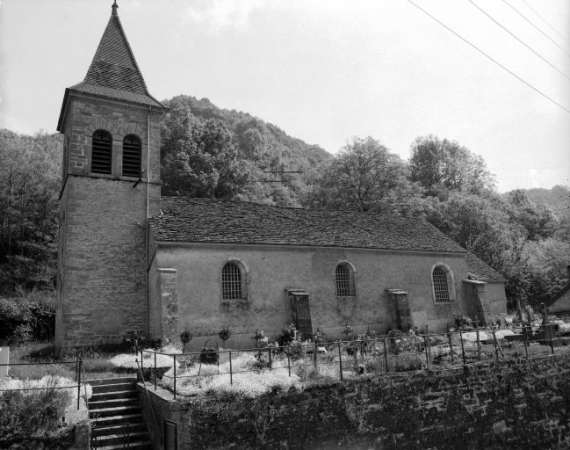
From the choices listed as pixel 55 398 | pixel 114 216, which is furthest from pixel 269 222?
pixel 55 398

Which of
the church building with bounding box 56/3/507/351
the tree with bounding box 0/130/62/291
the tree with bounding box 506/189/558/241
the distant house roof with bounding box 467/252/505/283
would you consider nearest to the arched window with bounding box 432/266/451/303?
the church building with bounding box 56/3/507/351

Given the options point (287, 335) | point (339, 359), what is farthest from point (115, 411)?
point (287, 335)

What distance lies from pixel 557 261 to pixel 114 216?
40.9m

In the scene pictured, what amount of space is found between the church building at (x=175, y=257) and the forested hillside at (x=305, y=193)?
1679cm

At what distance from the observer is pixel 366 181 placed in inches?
1826

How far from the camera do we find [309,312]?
70.8ft

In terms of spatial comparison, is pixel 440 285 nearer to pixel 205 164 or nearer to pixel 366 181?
pixel 366 181

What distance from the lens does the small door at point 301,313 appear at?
20.9 metres

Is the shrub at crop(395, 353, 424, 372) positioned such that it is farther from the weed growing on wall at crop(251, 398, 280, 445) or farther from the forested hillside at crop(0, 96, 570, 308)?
the forested hillside at crop(0, 96, 570, 308)

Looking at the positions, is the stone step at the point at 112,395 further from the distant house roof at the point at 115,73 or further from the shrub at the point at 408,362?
the distant house roof at the point at 115,73

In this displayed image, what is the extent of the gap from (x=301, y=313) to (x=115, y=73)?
1567 centimetres

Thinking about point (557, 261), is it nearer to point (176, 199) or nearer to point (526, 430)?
point (526, 430)

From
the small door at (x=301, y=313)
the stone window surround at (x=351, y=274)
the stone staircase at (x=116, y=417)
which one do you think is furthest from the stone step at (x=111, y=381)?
the stone window surround at (x=351, y=274)

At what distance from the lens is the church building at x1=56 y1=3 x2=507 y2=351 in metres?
19.8
